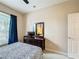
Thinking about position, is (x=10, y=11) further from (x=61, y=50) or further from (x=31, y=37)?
(x=61, y=50)

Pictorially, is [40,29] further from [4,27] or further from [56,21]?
[4,27]

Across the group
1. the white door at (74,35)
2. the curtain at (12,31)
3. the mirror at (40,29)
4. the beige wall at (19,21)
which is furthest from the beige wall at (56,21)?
the curtain at (12,31)

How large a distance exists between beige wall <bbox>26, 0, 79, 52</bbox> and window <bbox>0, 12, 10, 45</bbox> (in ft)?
5.62

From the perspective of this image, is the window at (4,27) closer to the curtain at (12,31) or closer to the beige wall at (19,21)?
the curtain at (12,31)

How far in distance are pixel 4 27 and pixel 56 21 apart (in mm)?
2835

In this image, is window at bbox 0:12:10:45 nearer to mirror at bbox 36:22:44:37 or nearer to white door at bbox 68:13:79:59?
mirror at bbox 36:22:44:37

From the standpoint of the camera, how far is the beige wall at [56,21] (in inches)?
156

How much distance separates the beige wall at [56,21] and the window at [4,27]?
5.62 feet

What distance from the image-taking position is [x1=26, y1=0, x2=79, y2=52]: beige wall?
3.95 metres

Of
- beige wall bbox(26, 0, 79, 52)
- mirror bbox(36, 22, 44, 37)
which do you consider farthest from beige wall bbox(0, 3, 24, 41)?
mirror bbox(36, 22, 44, 37)

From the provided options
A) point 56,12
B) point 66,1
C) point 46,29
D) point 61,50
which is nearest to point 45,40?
point 46,29

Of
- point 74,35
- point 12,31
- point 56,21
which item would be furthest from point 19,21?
point 74,35

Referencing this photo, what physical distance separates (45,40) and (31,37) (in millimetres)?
872

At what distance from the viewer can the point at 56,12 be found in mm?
4262
